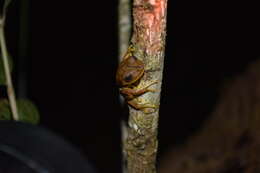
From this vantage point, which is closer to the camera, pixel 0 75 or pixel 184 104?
pixel 0 75

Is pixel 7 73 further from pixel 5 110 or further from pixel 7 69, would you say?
pixel 5 110

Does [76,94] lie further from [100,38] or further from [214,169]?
[214,169]

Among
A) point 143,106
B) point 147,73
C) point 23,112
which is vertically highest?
point 147,73

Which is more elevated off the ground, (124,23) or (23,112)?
(124,23)

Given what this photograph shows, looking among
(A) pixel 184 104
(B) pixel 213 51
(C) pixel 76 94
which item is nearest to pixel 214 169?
(A) pixel 184 104

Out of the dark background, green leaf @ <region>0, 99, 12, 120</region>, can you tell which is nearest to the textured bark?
green leaf @ <region>0, 99, 12, 120</region>

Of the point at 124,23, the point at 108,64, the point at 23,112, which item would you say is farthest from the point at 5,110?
the point at 108,64
